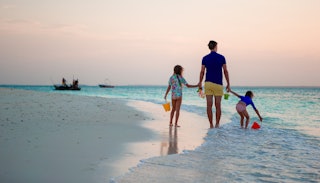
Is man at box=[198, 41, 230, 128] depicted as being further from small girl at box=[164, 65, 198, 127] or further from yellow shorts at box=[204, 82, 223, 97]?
small girl at box=[164, 65, 198, 127]

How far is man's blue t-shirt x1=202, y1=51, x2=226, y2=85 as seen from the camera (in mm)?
9031

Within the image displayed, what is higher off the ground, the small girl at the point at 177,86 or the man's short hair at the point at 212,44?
the man's short hair at the point at 212,44

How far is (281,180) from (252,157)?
1.36 m

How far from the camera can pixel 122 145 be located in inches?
235

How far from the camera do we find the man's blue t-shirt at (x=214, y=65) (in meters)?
9.03

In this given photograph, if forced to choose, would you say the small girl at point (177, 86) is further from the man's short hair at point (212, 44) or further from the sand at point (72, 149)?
the sand at point (72, 149)

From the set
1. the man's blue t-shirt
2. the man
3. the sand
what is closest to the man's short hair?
the man

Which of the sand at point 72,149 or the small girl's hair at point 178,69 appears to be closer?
the sand at point 72,149

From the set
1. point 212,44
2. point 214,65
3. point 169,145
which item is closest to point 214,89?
point 214,65

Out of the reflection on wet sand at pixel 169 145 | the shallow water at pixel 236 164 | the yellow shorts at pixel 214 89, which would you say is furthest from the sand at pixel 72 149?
the yellow shorts at pixel 214 89

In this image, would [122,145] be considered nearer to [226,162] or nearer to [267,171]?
[226,162]

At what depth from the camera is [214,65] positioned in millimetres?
9047

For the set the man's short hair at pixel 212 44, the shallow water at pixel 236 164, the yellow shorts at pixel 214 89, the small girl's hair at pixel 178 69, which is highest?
the man's short hair at pixel 212 44

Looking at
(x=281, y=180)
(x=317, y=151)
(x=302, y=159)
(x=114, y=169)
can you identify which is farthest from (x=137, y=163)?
(x=317, y=151)
